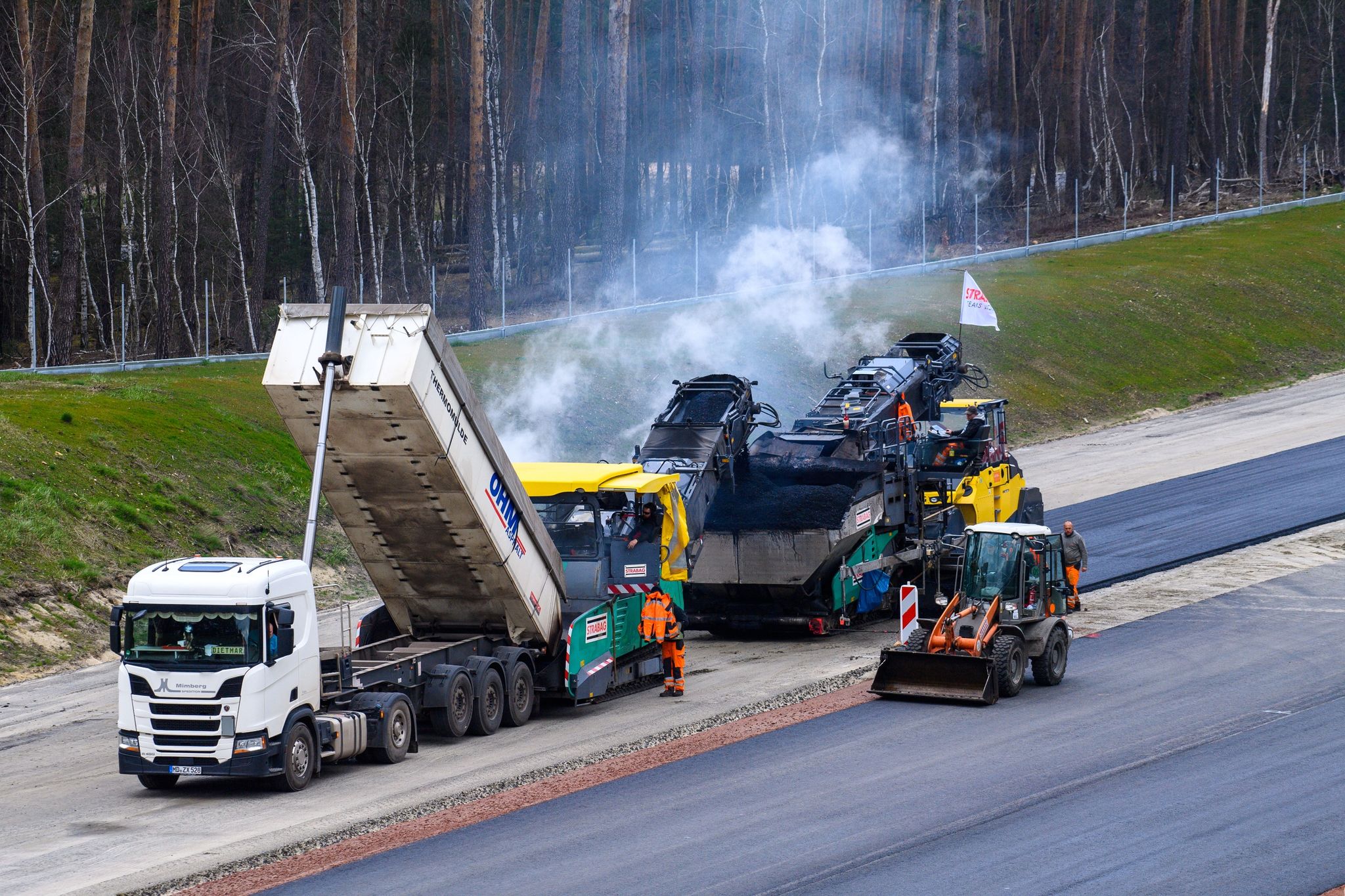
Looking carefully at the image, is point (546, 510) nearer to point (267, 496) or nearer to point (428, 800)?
point (428, 800)

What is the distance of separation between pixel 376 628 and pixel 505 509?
96.0 inches

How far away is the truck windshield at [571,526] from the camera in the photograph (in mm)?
18266

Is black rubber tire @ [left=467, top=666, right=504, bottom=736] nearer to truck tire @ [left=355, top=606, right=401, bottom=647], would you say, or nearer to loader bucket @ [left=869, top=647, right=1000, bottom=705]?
truck tire @ [left=355, top=606, right=401, bottom=647]

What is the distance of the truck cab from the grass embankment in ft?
24.8

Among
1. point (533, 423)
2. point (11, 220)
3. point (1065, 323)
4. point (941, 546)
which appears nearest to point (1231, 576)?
point (941, 546)

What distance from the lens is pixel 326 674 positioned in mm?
15445

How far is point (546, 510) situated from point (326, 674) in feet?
12.8

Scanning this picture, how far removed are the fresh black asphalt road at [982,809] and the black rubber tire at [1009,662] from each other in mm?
219

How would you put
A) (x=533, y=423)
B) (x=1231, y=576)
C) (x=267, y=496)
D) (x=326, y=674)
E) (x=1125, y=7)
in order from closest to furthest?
(x=326, y=674) < (x=1231, y=576) < (x=267, y=496) < (x=533, y=423) < (x=1125, y=7)

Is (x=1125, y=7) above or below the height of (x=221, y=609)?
above

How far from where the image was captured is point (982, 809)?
1335 centimetres

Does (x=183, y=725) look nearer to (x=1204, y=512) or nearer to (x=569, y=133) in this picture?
(x=1204, y=512)

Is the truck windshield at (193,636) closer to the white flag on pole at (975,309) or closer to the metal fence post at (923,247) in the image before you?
the white flag on pole at (975,309)

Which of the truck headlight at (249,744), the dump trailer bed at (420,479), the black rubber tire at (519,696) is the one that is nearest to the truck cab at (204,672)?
the truck headlight at (249,744)
